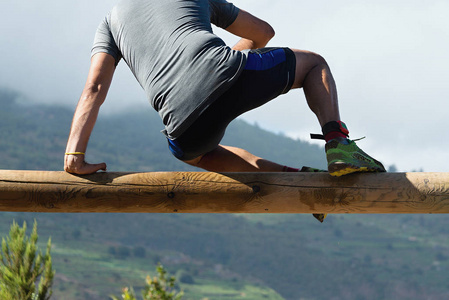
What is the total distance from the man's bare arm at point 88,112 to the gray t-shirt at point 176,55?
15 cm

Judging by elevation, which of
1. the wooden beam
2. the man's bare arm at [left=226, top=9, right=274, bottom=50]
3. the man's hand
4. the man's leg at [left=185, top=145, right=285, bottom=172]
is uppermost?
the man's bare arm at [left=226, top=9, right=274, bottom=50]

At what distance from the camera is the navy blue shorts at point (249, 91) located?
2.90 meters

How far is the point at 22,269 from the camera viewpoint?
630 cm

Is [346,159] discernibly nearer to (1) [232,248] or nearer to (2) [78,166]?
(2) [78,166]

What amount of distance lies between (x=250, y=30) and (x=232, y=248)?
147109 mm

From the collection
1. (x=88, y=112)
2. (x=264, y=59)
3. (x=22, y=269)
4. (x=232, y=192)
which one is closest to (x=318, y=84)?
(x=264, y=59)

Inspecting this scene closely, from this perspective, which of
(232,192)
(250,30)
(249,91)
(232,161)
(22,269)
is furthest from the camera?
(22,269)

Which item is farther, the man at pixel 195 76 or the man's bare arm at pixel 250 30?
the man's bare arm at pixel 250 30

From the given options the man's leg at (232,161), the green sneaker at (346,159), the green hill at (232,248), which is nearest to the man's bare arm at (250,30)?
the man's leg at (232,161)

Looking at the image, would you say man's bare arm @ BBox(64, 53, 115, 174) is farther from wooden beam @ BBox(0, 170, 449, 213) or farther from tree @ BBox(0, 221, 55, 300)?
tree @ BBox(0, 221, 55, 300)

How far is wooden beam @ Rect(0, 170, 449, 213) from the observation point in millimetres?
3020

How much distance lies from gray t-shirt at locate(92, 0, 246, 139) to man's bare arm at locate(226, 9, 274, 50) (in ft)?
0.91

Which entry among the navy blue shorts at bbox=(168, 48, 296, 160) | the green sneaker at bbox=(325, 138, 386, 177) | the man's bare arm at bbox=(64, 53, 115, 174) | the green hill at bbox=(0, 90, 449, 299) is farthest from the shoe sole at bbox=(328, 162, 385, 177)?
the green hill at bbox=(0, 90, 449, 299)

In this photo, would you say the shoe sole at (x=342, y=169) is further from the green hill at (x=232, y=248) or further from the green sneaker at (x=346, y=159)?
the green hill at (x=232, y=248)
